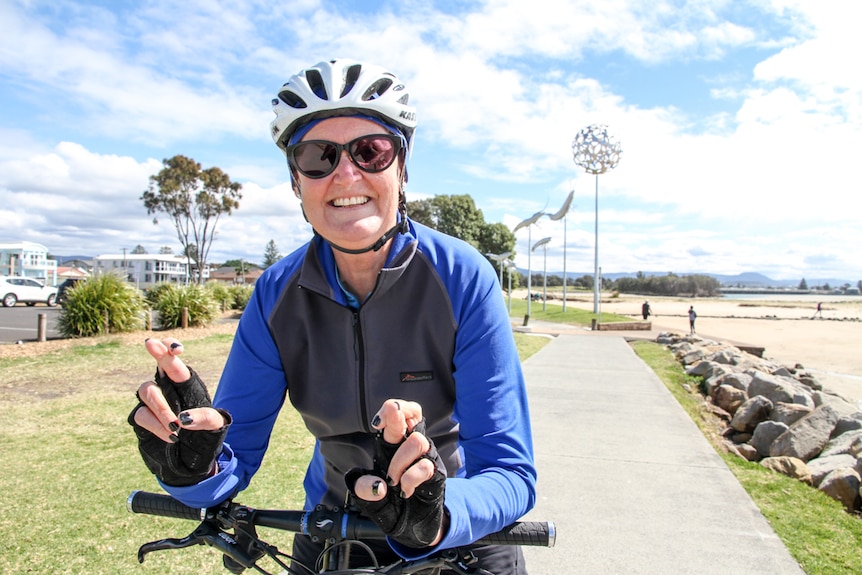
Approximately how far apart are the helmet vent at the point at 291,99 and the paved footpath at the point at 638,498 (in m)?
3.06

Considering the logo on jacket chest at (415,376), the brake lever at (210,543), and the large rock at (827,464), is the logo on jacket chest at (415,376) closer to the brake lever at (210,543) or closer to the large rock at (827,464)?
the brake lever at (210,543)

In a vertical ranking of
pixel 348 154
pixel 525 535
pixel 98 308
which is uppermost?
pixel 348 154

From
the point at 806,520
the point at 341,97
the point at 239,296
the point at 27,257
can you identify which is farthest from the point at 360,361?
the point at 27,257

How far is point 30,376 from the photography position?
9586 mm

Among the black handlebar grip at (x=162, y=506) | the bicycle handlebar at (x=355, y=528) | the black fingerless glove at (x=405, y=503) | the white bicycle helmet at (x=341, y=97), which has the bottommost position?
the black handlebar grip at (x=162, y=506)

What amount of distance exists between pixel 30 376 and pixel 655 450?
9.64 metres

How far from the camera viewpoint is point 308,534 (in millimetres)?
1631

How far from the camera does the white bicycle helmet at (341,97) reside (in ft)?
6.15

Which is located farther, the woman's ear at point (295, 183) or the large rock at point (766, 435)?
the large rock at point (766, 435)

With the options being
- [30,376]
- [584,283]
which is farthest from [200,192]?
[584,283]

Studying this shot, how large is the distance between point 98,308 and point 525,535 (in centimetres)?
1534

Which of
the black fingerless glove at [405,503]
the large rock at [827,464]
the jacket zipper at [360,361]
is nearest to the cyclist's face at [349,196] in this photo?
the jacket zipper at [360,361]

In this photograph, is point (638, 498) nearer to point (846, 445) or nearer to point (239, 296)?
point (846, 445)

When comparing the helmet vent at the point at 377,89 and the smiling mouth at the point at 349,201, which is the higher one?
the helmet vent at the point at 377,89
